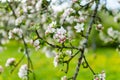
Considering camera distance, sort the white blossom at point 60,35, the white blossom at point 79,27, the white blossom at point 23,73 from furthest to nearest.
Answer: the white blossom at point 23,73 → the white blossom at point 79,27 → the white blossom at point 60,35

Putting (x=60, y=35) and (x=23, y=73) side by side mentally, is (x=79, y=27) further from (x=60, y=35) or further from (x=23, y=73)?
(x=23, y=73)

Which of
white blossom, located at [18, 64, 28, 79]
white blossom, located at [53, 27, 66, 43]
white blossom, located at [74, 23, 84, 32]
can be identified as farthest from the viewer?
white blossom, located at [18, 64, 28, 79]

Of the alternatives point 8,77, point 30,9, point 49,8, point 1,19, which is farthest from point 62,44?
point 8,77

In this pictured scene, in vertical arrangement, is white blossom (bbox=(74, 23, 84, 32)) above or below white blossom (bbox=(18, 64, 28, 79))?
below

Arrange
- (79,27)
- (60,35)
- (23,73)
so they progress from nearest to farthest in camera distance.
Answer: (60,35) → (79,27) → (23,73)

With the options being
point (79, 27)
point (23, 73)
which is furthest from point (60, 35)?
point (23, 73)

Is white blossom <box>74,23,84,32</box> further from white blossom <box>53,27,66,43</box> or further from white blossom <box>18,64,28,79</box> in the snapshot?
white blossom <box>18,64,28,79</box>

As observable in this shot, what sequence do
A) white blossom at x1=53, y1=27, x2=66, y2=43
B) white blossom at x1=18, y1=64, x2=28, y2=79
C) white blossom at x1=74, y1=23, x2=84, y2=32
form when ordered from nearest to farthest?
white blossom at x1=53, y1=27, x2=66, y2=43, white blossom at x1=74, y1=23, x2=84, y2=32, white blossom at x1=18, y1=64, x2=28, y2=79

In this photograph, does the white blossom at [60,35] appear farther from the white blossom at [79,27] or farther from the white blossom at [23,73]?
the white blossom at [23,73]

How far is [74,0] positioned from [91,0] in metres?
0.52

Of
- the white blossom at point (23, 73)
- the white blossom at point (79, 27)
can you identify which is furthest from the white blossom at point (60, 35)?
the white blossom at point (23, 73)

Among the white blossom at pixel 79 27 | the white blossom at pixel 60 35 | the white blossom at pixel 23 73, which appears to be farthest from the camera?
the white blossom at pixel 23 73

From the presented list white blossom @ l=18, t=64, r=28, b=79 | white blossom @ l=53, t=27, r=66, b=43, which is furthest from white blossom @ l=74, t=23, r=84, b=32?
white blossom @ l=18, t=64, r=28, b=79

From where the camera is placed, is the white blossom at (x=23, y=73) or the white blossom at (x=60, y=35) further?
the white blossom at (x=23, y=73)
